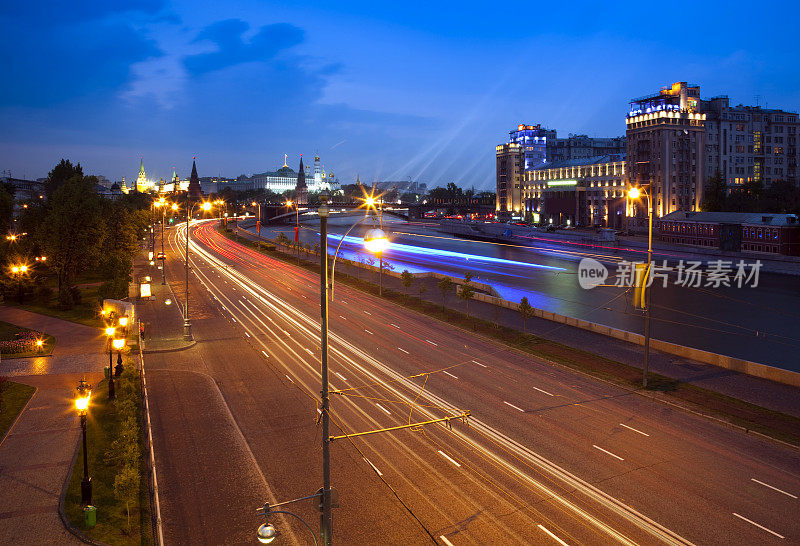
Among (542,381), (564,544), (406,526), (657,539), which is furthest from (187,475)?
(542,381)

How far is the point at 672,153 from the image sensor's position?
5226 inches

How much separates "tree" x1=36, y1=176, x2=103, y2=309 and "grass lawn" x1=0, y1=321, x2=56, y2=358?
6930 millimetres

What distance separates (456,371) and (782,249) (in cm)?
7521

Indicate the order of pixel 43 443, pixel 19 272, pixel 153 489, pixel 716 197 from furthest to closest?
pixel 716 197
pixel 19 272
pixel 43 443
pixel 153 489

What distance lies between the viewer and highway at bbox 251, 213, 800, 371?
140ft

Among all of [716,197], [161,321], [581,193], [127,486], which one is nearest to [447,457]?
[127,486]

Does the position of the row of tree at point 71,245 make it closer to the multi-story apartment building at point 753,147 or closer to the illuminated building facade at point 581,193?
the illuminated building facade at point 581,193

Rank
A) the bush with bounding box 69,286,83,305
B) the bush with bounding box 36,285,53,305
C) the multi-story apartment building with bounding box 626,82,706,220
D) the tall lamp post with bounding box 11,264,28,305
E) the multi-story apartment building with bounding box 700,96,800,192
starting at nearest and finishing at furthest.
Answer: the tall lamp post with bounding box 11,264,28,305
the bush with bounding box 69,286,83,305
the bush with bounding box 36,285,53,305
the multi-story apartment building with bounding box 626,82,706,220
the multi-story apartment building with bounding box 700,96,800,192

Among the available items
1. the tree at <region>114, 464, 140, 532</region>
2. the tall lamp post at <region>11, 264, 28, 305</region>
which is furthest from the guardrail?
the tall lamp post at <region>11, 264, 28, 305</region>

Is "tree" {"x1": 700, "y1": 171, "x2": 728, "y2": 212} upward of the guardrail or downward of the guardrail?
upward

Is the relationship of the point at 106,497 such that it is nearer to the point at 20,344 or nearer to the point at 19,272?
the point at 20,344

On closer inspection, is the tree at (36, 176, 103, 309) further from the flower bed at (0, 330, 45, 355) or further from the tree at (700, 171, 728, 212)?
the tree at (700, 171, 728, 212)

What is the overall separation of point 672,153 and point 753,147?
1318 inches

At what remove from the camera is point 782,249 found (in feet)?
273
